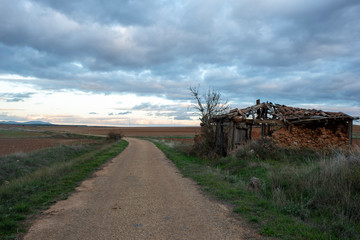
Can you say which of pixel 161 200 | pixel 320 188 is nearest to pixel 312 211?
pixel 320 188

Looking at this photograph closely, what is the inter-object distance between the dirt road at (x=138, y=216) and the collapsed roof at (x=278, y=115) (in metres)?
8.25

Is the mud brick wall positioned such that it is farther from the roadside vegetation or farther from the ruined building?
the roadside vegetation

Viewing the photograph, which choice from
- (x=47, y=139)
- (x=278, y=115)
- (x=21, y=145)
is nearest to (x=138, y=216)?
(x=278, y=115)

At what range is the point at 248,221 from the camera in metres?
5.18

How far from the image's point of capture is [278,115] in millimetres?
15242

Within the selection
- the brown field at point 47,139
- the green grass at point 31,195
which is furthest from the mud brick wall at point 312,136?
the green grass at point 31,195

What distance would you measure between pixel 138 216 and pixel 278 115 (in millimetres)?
12163

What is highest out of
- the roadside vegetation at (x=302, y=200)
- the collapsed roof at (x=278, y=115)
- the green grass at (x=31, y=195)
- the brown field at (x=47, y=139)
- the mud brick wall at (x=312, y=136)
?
the collapsed roof at (x=278, y=115)

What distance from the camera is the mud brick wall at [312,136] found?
46.8 feet

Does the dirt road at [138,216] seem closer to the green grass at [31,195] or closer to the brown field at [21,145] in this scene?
the green grass at [31,195]

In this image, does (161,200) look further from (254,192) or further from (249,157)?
(249,157)

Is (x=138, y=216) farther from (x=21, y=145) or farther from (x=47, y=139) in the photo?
(x=47, y=139)

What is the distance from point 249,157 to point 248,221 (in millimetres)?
8097

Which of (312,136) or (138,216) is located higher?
(312,136)
